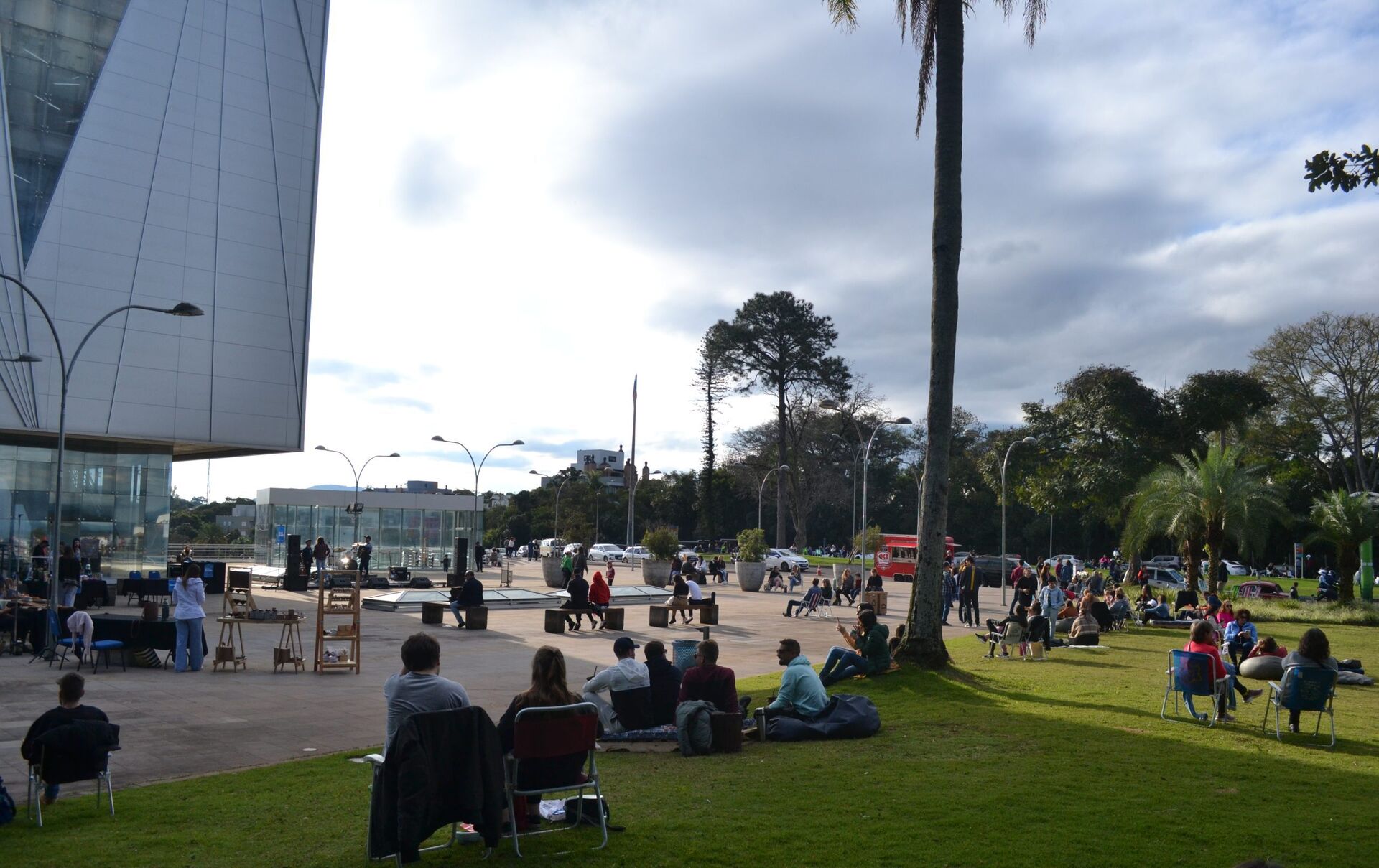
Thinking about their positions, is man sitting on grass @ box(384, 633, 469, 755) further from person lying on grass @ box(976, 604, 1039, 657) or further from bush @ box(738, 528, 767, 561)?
bush @ box(738, 528, 767, 561)

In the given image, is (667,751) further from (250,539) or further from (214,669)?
(250,539)

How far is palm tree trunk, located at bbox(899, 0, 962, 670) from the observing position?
1377 cm

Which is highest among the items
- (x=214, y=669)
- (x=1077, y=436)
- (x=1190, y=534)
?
(x=1077, y=436)

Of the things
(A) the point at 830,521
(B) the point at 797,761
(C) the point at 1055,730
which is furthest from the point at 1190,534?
(A) the point at 830,521

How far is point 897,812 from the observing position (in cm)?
675

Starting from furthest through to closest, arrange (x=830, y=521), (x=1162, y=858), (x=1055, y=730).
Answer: (x=830, y=521) < (x=1055, y=730) < (x=1162, y=858)

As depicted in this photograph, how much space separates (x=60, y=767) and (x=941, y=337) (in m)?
11.3

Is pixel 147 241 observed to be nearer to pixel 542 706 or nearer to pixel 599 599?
pixel 599 599

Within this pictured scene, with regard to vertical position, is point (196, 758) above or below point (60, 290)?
below

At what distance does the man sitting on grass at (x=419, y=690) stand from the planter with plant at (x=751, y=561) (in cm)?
3597

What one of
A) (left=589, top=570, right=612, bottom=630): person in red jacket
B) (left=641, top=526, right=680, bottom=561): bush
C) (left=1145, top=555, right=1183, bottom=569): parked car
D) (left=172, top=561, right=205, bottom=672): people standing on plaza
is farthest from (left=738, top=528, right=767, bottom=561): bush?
(left=172, top=561, right=205, bottom=672): people standing on plaza

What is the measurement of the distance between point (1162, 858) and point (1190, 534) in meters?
28.2

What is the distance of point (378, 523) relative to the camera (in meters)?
47.6

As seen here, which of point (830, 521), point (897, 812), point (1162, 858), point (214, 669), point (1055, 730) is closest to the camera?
point (1162, 858)
